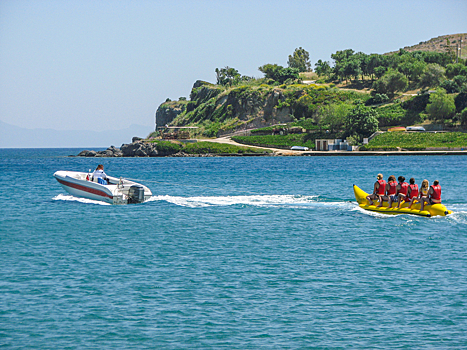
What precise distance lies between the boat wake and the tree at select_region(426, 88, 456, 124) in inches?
4323

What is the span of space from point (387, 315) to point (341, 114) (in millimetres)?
133914

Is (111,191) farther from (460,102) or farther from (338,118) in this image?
(460,102)

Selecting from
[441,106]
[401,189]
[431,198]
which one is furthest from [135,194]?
[441,106]

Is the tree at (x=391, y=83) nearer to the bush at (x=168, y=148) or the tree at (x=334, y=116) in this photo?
the tree at (x=334, y=116)

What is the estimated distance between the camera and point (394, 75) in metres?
173

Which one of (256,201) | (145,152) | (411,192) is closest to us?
(411,192)

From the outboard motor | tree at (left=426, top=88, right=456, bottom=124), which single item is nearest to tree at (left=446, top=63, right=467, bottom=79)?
tree at (left=426, top=88, right=456, bottom=124)

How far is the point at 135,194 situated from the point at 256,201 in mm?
9244

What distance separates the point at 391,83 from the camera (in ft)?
570

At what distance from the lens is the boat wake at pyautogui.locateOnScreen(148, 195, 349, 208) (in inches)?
1612

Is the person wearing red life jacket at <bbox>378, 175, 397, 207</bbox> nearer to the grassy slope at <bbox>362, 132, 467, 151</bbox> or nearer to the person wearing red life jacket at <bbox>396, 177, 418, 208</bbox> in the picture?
the person wearing red life jacket at <bbox>396, 177, 418, 208</bbox>

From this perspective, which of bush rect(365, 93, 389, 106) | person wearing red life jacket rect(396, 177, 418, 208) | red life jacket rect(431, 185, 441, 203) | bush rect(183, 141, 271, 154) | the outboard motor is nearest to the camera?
red life jacket rect(431, 185, 441, 203)

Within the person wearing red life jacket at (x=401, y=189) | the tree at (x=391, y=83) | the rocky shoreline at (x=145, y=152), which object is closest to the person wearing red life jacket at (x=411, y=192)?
the person wearing red life jacket at (x=401, y=189)

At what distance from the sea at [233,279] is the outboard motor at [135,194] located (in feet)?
10.1
